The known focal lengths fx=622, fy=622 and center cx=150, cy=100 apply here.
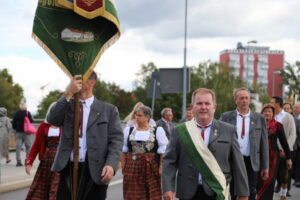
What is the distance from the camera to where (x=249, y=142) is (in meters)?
8.65

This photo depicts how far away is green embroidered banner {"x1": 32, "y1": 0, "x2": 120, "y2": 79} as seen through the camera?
230 inches

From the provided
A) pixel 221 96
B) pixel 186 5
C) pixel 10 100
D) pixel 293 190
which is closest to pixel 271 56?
pixel 221 96

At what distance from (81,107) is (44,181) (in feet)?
8.93

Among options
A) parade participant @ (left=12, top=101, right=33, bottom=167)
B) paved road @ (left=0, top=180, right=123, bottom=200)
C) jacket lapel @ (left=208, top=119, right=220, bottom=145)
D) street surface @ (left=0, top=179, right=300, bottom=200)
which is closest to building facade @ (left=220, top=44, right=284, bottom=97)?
parade participant @ (left=12, top=101, right=33, bottom=167)

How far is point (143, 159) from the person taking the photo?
9750mm

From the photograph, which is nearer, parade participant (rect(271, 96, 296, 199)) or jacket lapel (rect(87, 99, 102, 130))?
jacket lapel (rect(87, 99, 102, 130))

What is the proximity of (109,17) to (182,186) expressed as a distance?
1.76 meters

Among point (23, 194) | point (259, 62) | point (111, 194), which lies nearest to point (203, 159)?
point (111, 194)

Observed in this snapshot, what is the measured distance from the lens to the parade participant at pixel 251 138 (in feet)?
28.2

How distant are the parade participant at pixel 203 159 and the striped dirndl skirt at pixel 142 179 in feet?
13.2

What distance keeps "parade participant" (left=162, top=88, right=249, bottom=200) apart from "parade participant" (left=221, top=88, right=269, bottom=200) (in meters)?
2.96

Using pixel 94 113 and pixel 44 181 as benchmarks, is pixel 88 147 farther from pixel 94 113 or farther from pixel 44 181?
pixel 44 181

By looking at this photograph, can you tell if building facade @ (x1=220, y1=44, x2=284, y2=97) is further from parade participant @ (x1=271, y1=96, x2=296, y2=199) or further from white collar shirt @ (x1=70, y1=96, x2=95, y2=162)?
white collar shirt @ (x1=70, y1=96, x2=95, y2=162)

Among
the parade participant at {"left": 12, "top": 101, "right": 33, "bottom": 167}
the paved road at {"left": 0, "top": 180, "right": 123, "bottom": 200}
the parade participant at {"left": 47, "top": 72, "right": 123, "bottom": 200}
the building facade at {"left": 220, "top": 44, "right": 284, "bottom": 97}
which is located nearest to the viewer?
the parade participant at {"left": 47, "top": 72, "right": 123, "bottom": 200}
